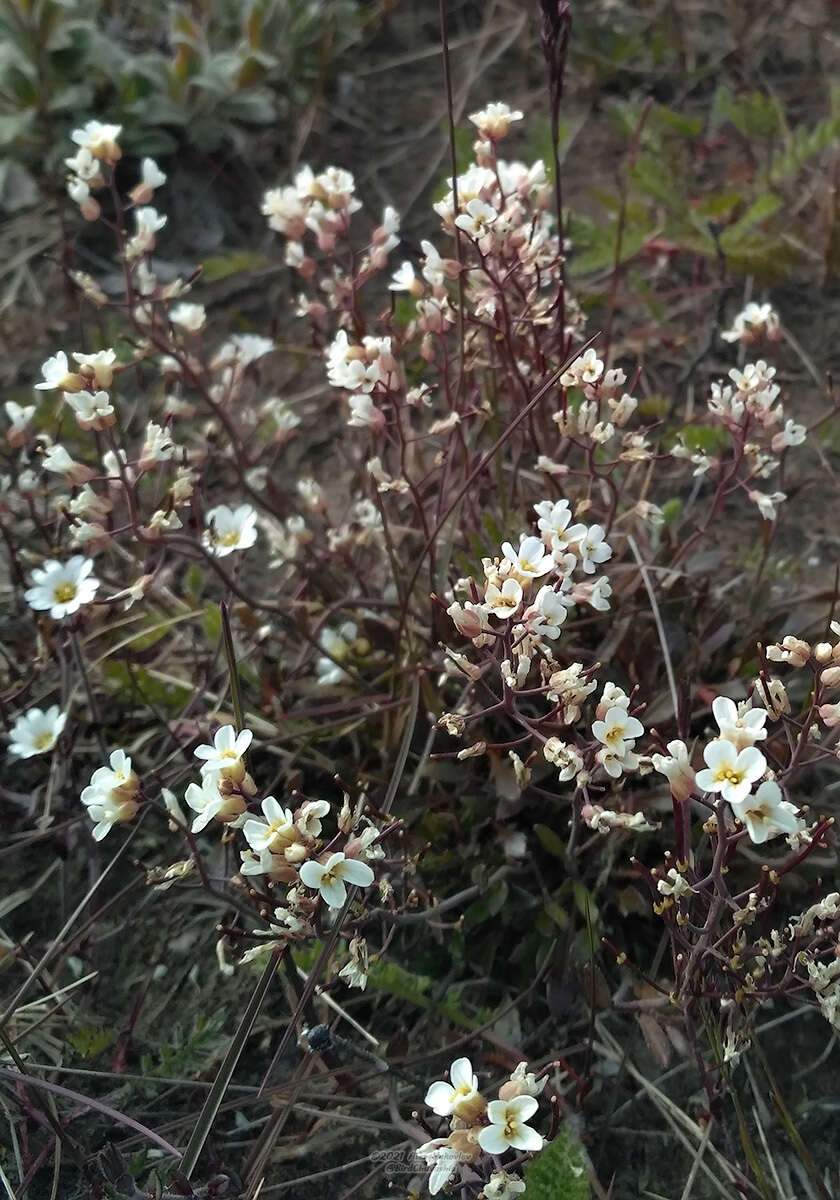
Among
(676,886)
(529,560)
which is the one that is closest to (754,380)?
(529,560)

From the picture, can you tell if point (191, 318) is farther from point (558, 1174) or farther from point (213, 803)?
point (558, 1174)

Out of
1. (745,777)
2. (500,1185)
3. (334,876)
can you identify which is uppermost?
(745,777)

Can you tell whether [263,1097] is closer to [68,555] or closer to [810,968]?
[810,968]

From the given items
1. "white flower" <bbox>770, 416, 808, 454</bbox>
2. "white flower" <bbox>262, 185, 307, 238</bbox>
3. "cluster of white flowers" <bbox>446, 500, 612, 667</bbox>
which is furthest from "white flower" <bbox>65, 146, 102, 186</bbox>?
"white flower" <bbox>770, 416, 808, 454</bbox>

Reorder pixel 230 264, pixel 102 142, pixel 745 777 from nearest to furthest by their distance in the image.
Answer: pixel 745 777, pixel 102 142, pixel 230 264

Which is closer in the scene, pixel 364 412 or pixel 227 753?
pixel 227 753

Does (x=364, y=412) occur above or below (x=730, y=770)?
above

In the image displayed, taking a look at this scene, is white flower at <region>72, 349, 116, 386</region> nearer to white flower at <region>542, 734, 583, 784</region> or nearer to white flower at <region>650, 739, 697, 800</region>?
white flower at <region>542, 734, 583, 784</region>
